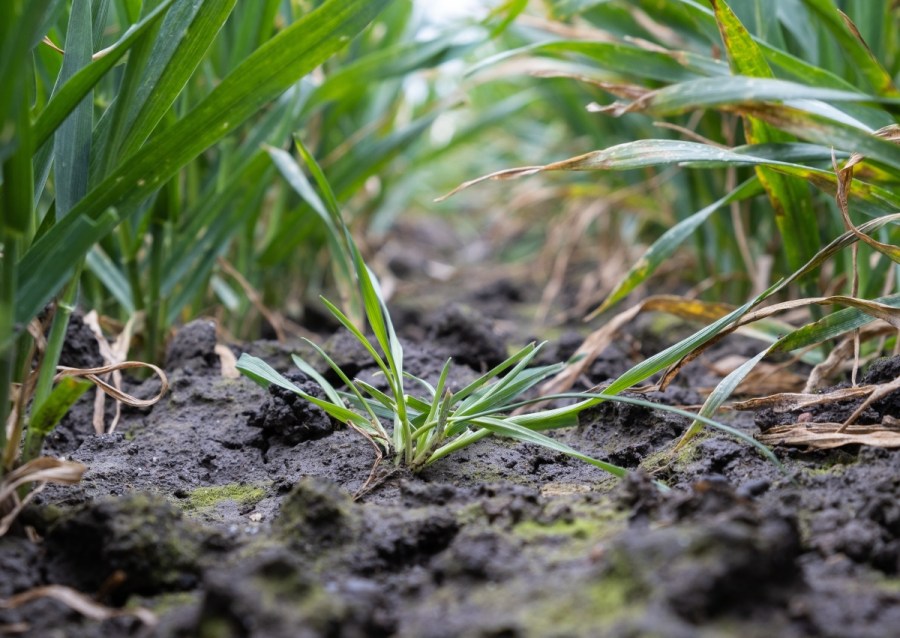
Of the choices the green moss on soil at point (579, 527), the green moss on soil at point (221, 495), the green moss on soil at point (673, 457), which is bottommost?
the green moss on soil at point (673, 457)

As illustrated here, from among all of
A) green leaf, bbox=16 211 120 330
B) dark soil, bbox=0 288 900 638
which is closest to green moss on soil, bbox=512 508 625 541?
dark soil, bbox=0 288 900 638

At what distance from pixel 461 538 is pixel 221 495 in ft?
1.14

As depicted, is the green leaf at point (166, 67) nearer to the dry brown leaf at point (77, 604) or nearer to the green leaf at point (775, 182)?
the dry brown leaf at point (77, 604)

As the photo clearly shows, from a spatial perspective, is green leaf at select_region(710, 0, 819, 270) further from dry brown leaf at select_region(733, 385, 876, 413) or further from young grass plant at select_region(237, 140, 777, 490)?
young grass plant at select_region(237, 140, 777, 490)

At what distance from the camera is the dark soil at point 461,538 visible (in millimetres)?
586

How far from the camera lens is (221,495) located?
3.11ft

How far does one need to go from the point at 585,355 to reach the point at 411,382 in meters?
0.27

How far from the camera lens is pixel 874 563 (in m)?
0.68

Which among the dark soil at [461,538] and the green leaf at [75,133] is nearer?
the dark soil at [461,538]

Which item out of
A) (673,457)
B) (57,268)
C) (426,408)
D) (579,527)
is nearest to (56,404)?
(57,268)

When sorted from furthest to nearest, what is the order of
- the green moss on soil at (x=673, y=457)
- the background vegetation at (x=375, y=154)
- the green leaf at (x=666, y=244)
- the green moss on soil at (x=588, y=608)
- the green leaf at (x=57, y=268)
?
the green leaf at (x=666, y=244) < the green moss on soil at (x=673, y=457) < the background vegetation at (x=375, y=154) < the green leaf at (x=57, y=268) < the green moss on soil at (x=588, y=608)

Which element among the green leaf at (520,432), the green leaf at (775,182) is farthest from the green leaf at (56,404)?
the green leaf at (775,182)

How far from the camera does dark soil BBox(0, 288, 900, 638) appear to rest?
1.92 feet

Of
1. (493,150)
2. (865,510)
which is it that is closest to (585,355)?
(865,510)
